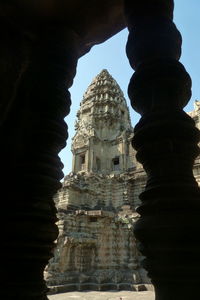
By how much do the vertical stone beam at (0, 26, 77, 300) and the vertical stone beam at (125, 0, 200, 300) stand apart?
0.70m

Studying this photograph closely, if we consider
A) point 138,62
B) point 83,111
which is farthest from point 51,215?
point 83,111

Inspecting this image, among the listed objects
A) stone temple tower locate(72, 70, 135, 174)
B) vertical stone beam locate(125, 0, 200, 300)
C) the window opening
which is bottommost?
vertical stone beam locate(125, 0, 200, 300)

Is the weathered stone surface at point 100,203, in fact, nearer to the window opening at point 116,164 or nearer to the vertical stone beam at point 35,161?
the window opening at point 116,164

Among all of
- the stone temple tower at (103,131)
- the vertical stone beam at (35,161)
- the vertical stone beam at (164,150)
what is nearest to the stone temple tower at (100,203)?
the stone temple tower at (103,131)

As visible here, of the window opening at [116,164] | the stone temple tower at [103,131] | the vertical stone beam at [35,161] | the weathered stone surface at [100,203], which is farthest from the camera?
the window opening at [116,164]

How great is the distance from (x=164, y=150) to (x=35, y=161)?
3.37 ft

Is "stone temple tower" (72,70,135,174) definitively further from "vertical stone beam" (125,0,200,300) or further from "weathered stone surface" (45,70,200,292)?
"vertical stone beam" (125,0,200,300)

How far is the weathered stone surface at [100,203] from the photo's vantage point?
1444 cm

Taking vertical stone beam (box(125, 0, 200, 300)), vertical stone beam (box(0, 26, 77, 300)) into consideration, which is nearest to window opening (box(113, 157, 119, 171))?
vertical stone beam (box(0, 26, 77, 300))

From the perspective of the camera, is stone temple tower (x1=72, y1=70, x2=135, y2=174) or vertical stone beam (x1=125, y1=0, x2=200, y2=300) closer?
vertical stone beam (x1=125, y1=0, x2=200, y2=300)

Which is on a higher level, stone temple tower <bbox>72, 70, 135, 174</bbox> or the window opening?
stone temple tower <bbox>72, 70, 135, 174</bbox>

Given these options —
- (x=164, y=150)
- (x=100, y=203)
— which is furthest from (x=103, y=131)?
(x=164, y=150)

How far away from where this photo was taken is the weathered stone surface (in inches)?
568

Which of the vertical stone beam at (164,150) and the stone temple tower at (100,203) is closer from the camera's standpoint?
the vertical stone beam at (164,150)
